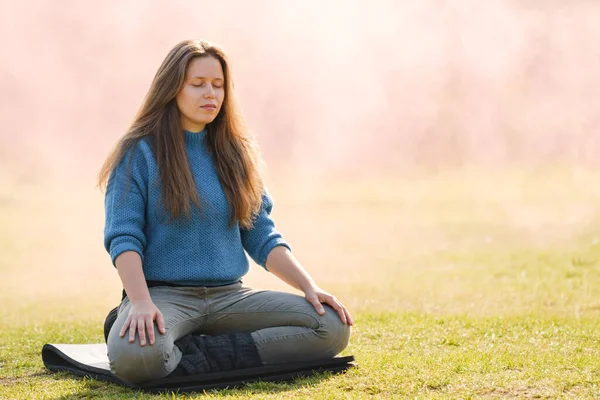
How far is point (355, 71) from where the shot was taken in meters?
19.0

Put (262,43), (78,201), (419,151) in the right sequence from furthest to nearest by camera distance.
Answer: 1. (419,151)
2. (78,201)
3. (262,43)

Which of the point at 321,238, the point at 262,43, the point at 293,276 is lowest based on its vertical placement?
the point at 321,238

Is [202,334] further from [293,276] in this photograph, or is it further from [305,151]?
[305,151]

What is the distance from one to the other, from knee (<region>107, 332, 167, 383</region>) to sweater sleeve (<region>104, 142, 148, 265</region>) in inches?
18.5

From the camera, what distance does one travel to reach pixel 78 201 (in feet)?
71.7

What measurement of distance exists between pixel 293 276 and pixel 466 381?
3.82 feet

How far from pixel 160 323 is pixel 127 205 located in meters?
0.69

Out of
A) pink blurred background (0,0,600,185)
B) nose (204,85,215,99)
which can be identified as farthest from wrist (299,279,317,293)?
pink blurred background (0,0,600,185)

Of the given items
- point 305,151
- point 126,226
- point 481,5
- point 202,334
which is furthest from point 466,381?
point 305,151

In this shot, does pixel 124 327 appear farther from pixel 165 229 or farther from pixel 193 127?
pixel 193 127

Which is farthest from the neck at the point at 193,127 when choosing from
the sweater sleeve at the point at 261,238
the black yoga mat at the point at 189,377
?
the black yoga mat at the point at 189,377

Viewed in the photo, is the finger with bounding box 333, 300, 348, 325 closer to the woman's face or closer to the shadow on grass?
the shadow on grass

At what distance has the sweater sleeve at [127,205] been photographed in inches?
179

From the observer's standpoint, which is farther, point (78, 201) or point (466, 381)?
point (78, 201)
